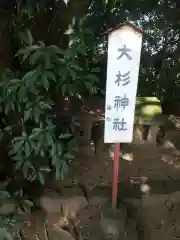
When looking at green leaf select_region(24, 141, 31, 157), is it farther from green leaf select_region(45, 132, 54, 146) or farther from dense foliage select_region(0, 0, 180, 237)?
green leaf select_region(45, 132, 54, 146)

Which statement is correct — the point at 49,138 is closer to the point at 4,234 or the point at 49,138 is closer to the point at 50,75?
the point at 50,75

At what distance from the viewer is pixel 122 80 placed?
1862 millimetres

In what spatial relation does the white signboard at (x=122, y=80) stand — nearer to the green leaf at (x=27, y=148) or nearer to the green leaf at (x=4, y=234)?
the green leaf at (x=27, y=148)

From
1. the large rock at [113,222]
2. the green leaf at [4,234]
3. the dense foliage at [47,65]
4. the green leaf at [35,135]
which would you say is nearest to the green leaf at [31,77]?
the dense foliage at [47,65]

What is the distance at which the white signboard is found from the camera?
5.85 ft

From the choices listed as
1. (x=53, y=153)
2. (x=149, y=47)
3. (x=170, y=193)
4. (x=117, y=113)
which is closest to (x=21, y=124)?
(x=53, y=153)

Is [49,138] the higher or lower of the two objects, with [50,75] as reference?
lower

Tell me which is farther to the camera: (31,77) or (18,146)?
(18,146)

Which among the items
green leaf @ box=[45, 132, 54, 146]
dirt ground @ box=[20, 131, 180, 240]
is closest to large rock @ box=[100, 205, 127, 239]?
dirt ground @ box=[20, 131, 180, 240]

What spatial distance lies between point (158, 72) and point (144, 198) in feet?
3.62

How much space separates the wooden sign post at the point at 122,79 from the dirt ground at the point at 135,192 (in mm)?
568

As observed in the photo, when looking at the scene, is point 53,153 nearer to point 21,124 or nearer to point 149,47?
point 21,124

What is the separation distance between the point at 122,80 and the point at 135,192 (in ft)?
3.27

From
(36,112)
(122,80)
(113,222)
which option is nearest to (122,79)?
(122,80)
